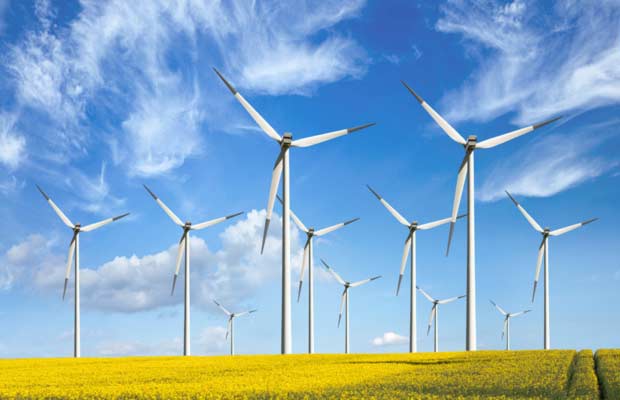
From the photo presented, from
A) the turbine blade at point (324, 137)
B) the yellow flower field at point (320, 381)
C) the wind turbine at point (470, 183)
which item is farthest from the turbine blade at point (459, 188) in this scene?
the yellow flower field at point (320, 381)

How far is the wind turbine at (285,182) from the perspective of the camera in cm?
5391

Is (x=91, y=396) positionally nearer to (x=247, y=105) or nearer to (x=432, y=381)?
(x=432, y=381)

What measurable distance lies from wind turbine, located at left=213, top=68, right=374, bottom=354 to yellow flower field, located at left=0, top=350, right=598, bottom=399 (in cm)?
954

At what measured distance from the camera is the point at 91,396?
920 inches

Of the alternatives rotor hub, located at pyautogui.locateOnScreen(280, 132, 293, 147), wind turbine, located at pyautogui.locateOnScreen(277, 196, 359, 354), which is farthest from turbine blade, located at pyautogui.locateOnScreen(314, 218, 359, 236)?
rotor hub, located at pyautogui.locateOnScreen(280, 132, 293, 147)

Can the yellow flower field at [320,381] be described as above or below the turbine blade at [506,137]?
below

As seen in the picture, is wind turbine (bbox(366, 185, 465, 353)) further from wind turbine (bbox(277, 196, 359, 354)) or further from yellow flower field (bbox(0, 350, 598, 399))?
yellow flower field (bbox(0, 350, 598, 399))

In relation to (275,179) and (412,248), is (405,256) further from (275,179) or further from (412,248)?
(275,179)

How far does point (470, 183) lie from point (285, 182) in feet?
57.8

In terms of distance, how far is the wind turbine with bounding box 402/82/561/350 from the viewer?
59.1 meters

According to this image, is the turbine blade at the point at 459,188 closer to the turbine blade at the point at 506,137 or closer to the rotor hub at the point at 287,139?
the turbine blade at the point at 506,137

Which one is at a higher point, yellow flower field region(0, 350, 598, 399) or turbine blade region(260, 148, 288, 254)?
turbine blade region(260, 148, 288, 254)

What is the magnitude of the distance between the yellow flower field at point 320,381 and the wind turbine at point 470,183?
49.4 feet

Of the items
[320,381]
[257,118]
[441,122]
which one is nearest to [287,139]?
[257,118]
